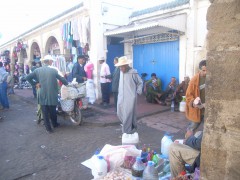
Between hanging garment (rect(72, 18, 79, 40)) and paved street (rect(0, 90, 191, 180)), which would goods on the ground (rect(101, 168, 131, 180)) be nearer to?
paved street (rect(0, 90, 191, 180))

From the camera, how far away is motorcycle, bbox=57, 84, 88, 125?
20.5 feet

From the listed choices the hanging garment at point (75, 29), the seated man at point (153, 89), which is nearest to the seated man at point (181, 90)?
the seated man at point (153, 89)

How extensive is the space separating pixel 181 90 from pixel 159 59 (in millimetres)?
1785

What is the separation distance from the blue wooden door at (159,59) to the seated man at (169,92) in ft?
0.97

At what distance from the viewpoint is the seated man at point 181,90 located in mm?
7957

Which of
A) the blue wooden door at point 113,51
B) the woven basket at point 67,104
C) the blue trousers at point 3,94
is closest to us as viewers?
the woven basket at point 67,104

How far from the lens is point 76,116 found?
257 inches

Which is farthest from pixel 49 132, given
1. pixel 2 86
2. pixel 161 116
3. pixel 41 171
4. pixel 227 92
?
pixel 227 92

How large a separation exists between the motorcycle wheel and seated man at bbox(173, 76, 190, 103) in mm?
3461

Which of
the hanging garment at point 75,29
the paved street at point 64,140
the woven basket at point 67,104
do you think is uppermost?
the hanging garment at point 75,29

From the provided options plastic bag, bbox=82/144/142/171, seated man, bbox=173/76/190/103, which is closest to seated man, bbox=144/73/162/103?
seated man, bbox=173/76/190/103

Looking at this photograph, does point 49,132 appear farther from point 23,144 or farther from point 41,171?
point 41,171

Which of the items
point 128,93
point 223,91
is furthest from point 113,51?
point 223,91

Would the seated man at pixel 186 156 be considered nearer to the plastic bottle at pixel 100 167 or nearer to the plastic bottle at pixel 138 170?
the plastic bottle at pixel 138 170
